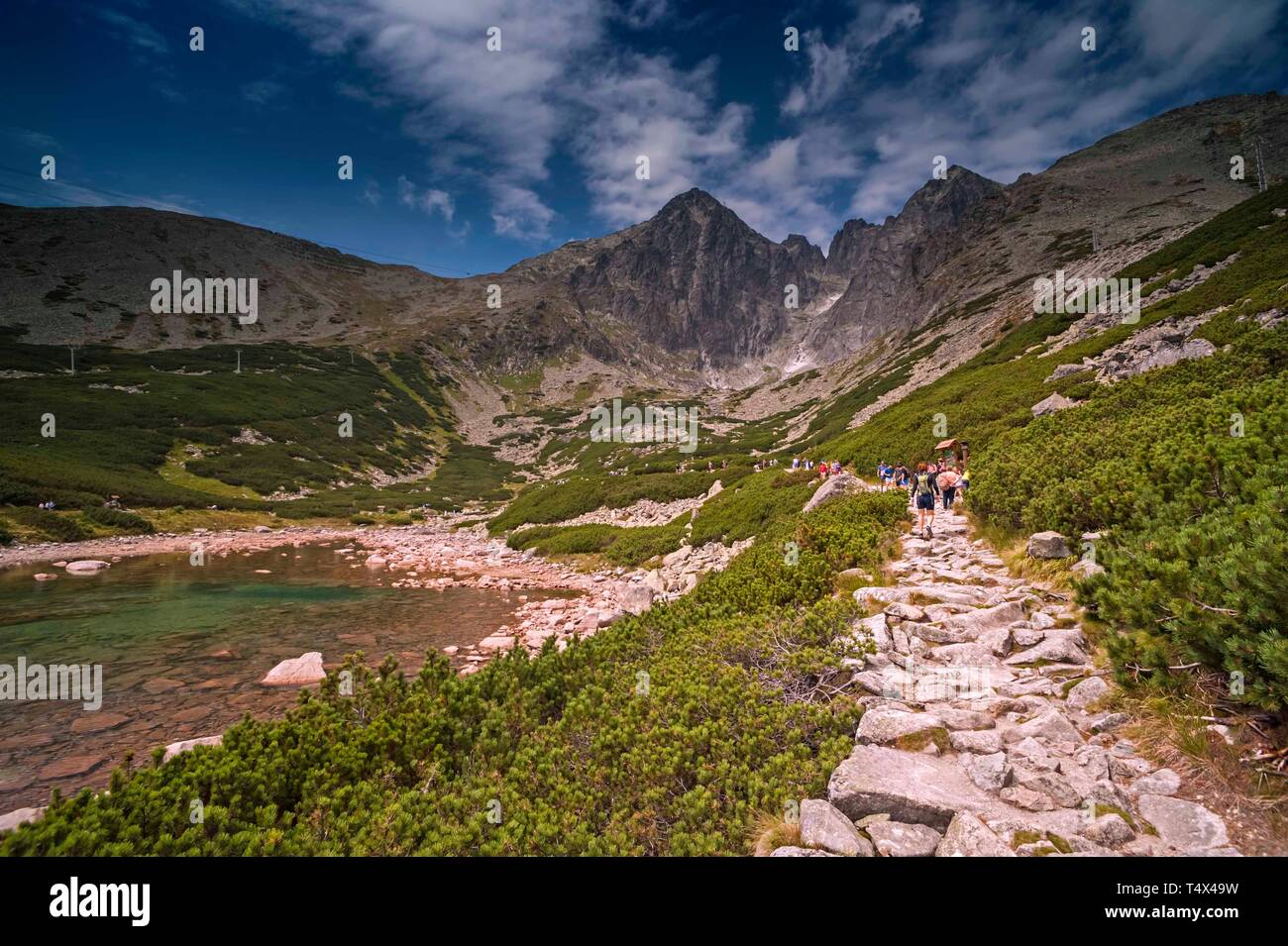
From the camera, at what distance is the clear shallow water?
8938 millimetres

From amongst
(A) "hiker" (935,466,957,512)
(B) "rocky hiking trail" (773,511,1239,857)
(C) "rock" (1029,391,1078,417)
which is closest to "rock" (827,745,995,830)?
(B) "rocky hiking trail" (773,511,1239,857)

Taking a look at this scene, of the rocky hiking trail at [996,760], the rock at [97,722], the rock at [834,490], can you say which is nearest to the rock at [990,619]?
the rocky hiking trail at [996,760]

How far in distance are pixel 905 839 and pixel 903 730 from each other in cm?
147

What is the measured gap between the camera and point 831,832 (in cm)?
363

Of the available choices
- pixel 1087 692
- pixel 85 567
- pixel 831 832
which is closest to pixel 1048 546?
pixel 1087 692

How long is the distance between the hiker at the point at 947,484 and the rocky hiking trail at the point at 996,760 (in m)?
8.14

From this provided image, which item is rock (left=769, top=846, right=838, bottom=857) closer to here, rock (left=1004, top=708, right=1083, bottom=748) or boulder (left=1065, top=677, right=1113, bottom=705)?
rock (left=1004, top=708, right=1083, bottom=748)

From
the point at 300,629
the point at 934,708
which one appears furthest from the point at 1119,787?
the point at 300,629

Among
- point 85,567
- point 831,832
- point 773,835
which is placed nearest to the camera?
point 831,832

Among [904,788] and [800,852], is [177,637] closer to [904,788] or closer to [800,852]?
[800,852]

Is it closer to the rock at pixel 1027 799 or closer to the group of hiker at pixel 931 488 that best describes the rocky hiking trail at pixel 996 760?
the rock at pixel 1027 799

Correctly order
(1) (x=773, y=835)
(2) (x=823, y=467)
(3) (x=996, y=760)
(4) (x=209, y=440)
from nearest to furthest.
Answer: (1) (x=773, y=835), (3) (x=996, y=760), (2) (x=823, y=467), (4) (x=209, y=440)

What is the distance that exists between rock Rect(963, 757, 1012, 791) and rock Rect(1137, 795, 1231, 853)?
30.4 inches

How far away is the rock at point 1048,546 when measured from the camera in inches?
319
